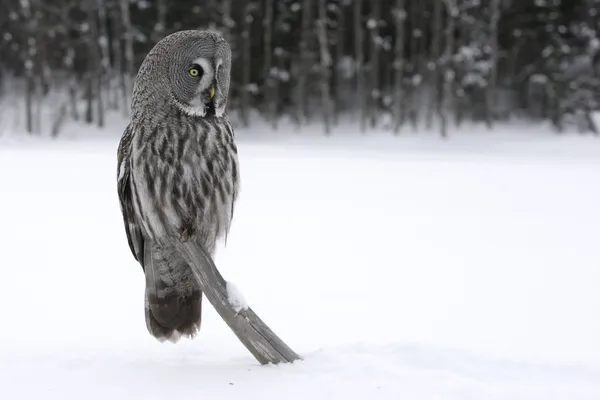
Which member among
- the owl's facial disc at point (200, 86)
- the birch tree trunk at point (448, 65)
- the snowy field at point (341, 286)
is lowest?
the snowy field at point (341, 286)

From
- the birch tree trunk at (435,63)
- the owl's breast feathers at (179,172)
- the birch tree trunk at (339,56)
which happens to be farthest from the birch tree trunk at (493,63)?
the owl's breast feathers at (179,172)

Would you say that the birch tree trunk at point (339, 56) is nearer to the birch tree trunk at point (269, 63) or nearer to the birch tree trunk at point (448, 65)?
the birch tree trunk at point (269, 63)

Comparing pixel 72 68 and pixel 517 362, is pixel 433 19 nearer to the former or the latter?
pixel 72 68

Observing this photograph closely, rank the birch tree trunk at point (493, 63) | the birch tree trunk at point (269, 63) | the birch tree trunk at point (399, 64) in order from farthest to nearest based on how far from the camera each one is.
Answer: the birch tree trunk at point (269, 63) → the birch tree trunk at point (399, 64) → the birch tree trunk at point (493, 63)

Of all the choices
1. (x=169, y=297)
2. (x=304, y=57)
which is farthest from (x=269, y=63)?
(x=169, y=297)

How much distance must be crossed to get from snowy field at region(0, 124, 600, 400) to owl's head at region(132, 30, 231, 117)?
3.76 feet

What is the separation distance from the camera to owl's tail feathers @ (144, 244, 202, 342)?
3.25 metres

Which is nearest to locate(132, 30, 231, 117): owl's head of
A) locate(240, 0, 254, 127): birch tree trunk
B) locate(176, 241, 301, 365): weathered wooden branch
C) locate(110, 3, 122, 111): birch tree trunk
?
locate(176, 241, 301, 365): weathered wooden branch

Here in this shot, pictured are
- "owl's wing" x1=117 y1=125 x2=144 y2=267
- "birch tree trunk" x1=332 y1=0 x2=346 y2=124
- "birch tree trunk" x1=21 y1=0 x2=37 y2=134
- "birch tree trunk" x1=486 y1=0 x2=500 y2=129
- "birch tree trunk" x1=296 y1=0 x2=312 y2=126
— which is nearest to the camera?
"owl's wing" x1=117 y1=125 x2=144 y2=267

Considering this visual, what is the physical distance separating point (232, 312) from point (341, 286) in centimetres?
340

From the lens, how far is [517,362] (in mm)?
3502

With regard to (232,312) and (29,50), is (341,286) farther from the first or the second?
(29,50)

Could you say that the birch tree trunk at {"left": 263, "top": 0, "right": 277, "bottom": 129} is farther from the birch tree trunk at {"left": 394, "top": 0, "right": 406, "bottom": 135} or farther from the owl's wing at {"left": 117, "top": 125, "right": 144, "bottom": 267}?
the owl's wing at {"left": 117, "top": 125, "right": 144, "bottom": 267}

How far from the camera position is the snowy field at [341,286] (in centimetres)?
302
